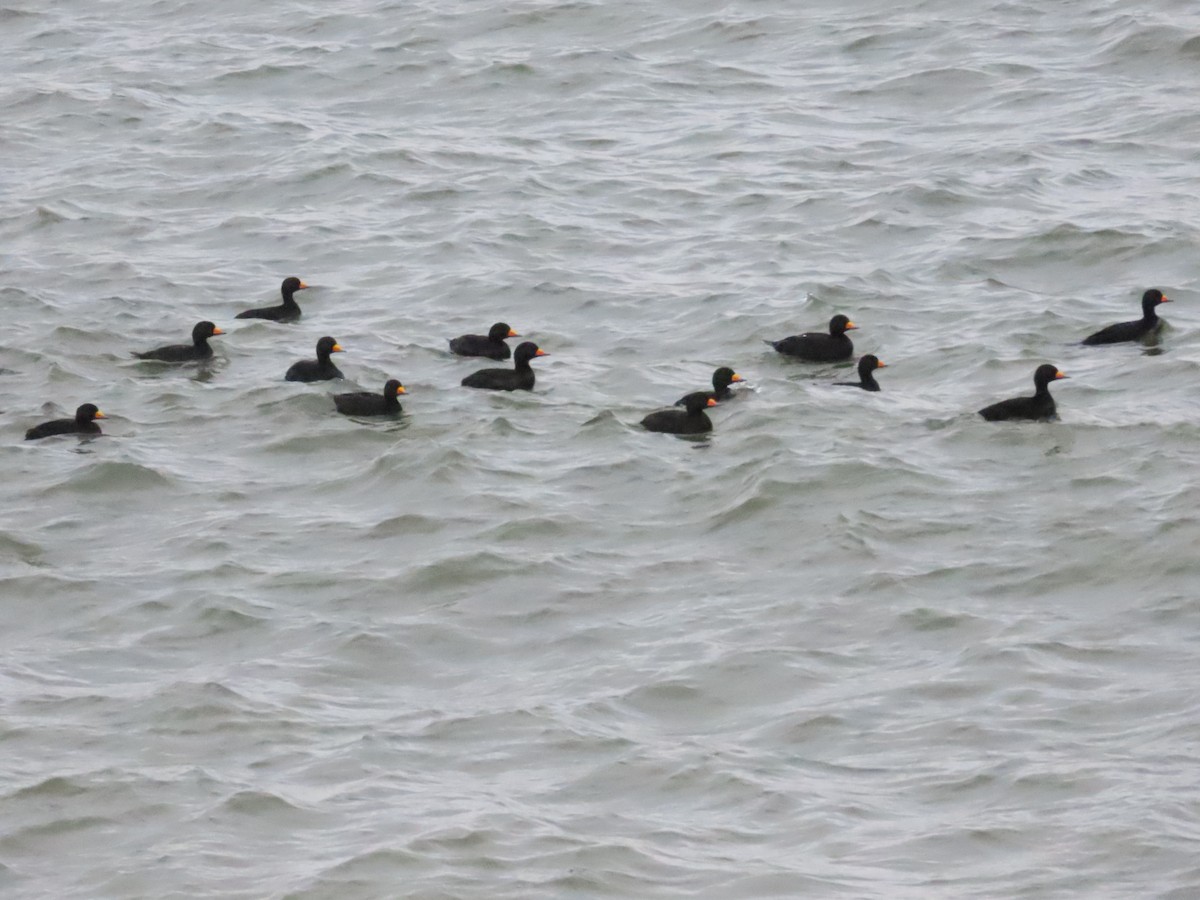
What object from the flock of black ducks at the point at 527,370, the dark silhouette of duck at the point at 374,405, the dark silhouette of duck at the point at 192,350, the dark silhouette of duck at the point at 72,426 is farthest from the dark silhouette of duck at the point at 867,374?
the dark silhouette of duck at the point at 72,426

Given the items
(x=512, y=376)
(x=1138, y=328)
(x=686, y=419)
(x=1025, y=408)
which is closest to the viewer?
(x=1025, y=408)

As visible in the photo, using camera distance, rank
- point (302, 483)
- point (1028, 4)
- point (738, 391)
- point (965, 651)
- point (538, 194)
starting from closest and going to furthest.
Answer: point (965, 651), point (302, 483), point (738, 391), point (538, 194), point (1028, 4)

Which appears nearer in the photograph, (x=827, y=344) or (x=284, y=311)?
(x=827, y=344)

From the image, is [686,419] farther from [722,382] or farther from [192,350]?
[192,350]

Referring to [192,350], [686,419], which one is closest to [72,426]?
[192,350]

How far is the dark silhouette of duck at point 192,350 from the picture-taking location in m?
19.0

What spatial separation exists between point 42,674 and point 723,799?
4320 millimetres

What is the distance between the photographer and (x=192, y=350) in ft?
62.6

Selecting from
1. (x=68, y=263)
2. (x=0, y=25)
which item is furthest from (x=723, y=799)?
(x=0, y=25)

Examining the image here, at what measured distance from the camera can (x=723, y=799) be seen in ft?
38.2

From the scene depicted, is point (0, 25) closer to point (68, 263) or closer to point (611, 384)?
point (68, 263)

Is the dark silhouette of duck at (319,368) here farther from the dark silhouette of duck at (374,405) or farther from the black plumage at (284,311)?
the black plumage at (284,311)

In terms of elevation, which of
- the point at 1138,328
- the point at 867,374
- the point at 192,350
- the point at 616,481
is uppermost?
the point at 192,350

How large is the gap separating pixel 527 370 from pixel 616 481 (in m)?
2.19
